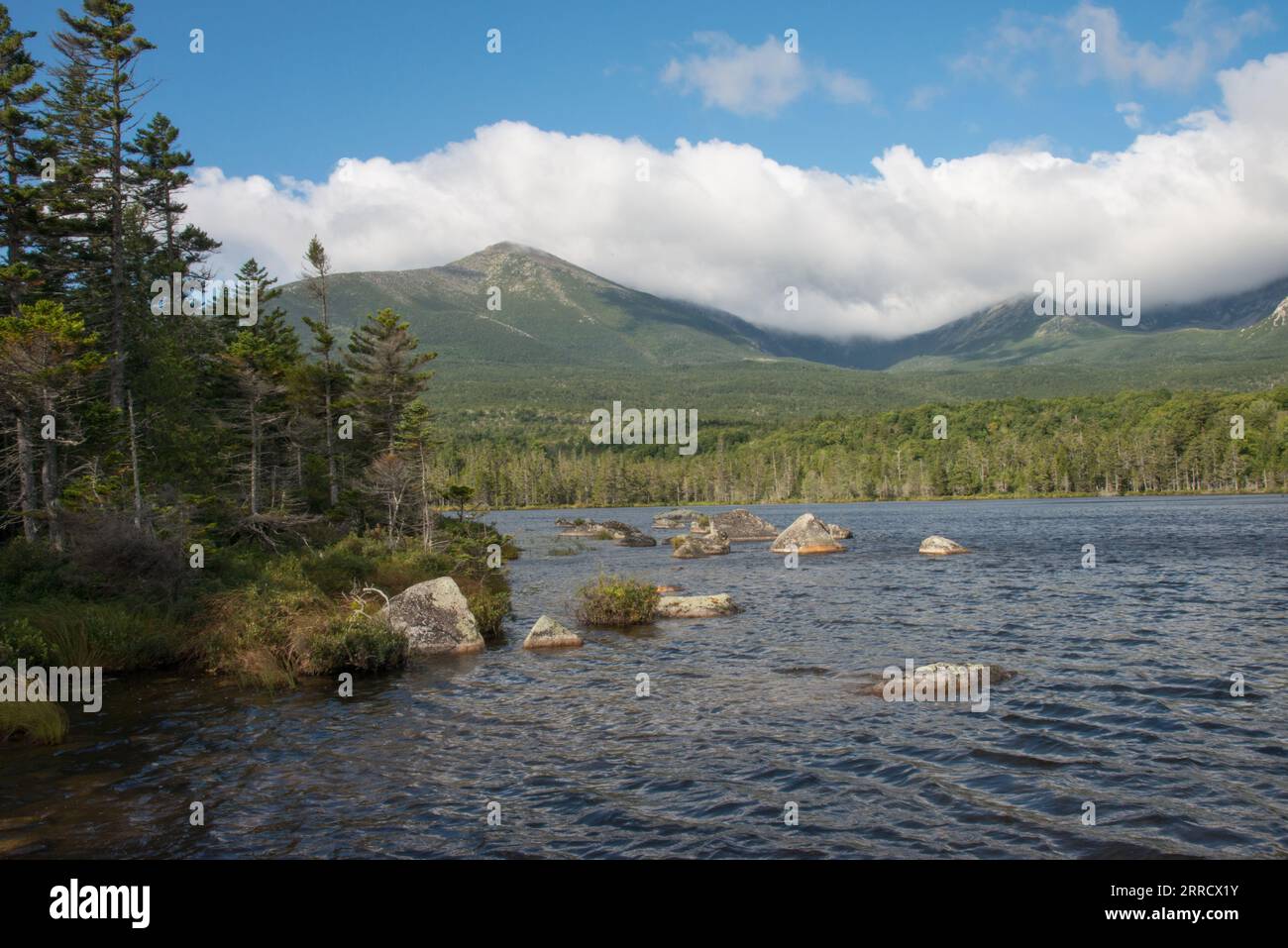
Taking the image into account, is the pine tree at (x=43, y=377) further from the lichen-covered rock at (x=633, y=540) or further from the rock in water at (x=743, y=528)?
the rock in water at (x=743, y=528)

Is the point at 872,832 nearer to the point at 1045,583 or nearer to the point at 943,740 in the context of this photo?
the point at 943,740

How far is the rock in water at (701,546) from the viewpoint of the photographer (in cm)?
5556

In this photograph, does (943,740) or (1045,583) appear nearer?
(943,740)

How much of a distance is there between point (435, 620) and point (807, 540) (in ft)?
120

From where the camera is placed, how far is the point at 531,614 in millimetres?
30125

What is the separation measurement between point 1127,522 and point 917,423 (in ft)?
428

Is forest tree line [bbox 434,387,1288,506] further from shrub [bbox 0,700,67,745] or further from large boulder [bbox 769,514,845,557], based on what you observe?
shrub [bbox 0,700,67,745]

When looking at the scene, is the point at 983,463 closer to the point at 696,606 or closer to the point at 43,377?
the point at 696,606

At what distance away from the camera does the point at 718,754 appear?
13492 millimetres

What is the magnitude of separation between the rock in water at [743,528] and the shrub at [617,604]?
4286 centimetres

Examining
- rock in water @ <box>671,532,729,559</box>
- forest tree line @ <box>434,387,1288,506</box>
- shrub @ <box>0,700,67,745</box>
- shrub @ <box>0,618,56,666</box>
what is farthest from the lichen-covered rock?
forest tree line @ <box>434,387,1288,506</box>

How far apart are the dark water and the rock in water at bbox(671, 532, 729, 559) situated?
29.5m
